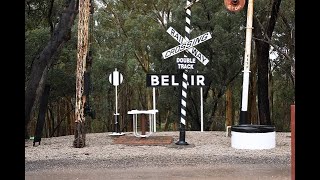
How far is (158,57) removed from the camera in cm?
1800

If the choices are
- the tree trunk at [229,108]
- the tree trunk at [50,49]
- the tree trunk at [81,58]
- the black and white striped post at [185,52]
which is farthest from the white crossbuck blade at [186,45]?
the tree trunk at [229,108]

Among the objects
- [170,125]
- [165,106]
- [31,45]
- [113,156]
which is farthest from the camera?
[170,125]

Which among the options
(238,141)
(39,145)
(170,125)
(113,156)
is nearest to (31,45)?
(39,145)

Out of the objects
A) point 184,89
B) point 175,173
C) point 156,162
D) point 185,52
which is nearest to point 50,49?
point 185,52

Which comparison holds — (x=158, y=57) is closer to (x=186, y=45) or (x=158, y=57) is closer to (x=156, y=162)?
(x=186, y=45)

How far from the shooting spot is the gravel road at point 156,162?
272 inches

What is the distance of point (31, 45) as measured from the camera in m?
14.4

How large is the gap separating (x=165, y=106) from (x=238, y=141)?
1020 cm

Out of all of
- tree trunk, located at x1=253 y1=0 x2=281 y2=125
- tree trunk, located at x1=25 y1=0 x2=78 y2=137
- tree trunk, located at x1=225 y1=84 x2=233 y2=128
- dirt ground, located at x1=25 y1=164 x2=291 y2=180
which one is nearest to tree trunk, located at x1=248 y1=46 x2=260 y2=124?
tree trunk, located at x1=225 y1=84 x2=233 y2=128

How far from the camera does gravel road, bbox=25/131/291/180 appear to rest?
690cm

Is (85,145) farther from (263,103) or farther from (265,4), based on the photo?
(265,4)

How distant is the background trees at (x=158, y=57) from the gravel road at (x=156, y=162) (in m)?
3.16
